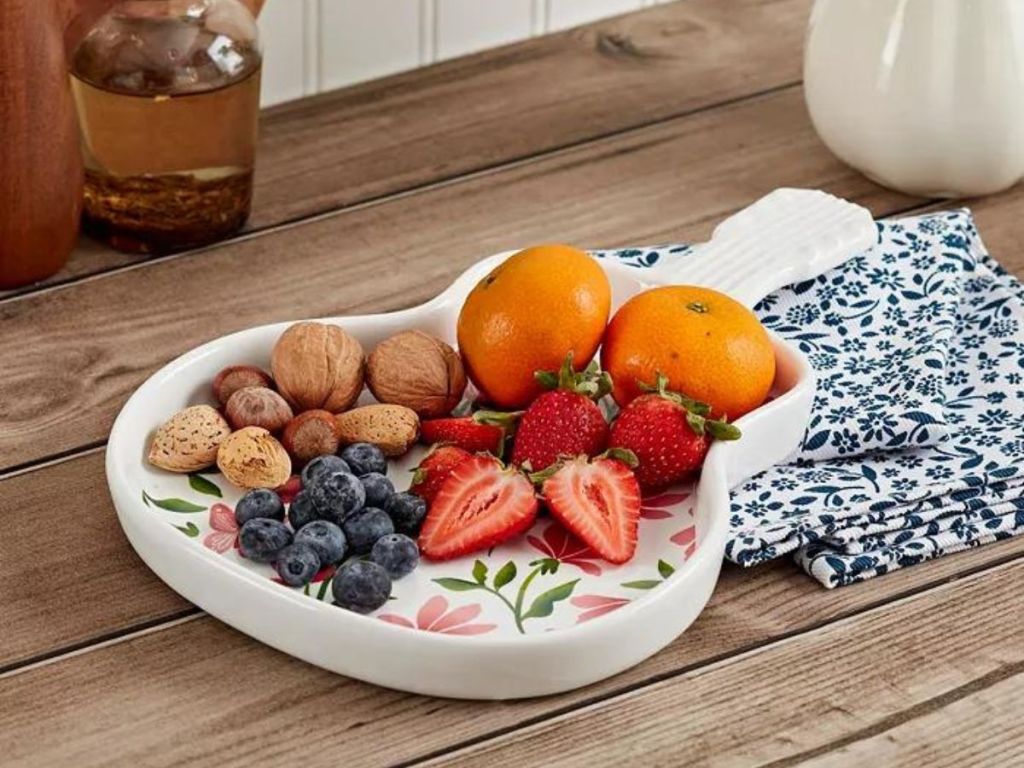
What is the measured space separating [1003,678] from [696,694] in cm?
17

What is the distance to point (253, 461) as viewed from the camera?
1.07m

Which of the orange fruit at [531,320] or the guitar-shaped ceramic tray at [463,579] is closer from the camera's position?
the guitar-shaped ceramic tray at [463,579]

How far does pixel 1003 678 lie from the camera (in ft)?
3.29

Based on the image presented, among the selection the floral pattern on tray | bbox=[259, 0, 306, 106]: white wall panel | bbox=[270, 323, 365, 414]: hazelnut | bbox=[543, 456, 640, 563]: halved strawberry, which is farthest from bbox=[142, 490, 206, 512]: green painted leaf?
bbox=[259, 0, 306, 106]: white wall panel

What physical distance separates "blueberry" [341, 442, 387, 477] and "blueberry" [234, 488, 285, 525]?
52 millimetres

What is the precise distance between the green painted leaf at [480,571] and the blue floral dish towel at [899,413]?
0.15 metres

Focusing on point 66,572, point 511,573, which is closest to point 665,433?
point 511,573

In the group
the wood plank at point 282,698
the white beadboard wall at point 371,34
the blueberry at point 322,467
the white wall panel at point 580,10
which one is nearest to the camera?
the wood plank at point 282,698

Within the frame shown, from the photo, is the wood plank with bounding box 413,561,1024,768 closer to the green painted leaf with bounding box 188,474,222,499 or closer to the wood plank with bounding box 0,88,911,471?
the green painted leaf with bounding box 188,474,222,499

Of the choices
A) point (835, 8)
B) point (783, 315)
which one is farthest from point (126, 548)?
point (835, 8)

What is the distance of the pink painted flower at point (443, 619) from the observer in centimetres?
98

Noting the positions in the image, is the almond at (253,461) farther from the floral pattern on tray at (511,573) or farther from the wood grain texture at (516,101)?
the wood grain texture at (516,101)

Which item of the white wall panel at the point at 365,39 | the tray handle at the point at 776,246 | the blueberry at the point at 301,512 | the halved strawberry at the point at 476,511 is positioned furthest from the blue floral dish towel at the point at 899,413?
the white wall panel at the point at 365,39

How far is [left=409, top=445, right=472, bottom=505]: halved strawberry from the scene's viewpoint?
106 centimetres
